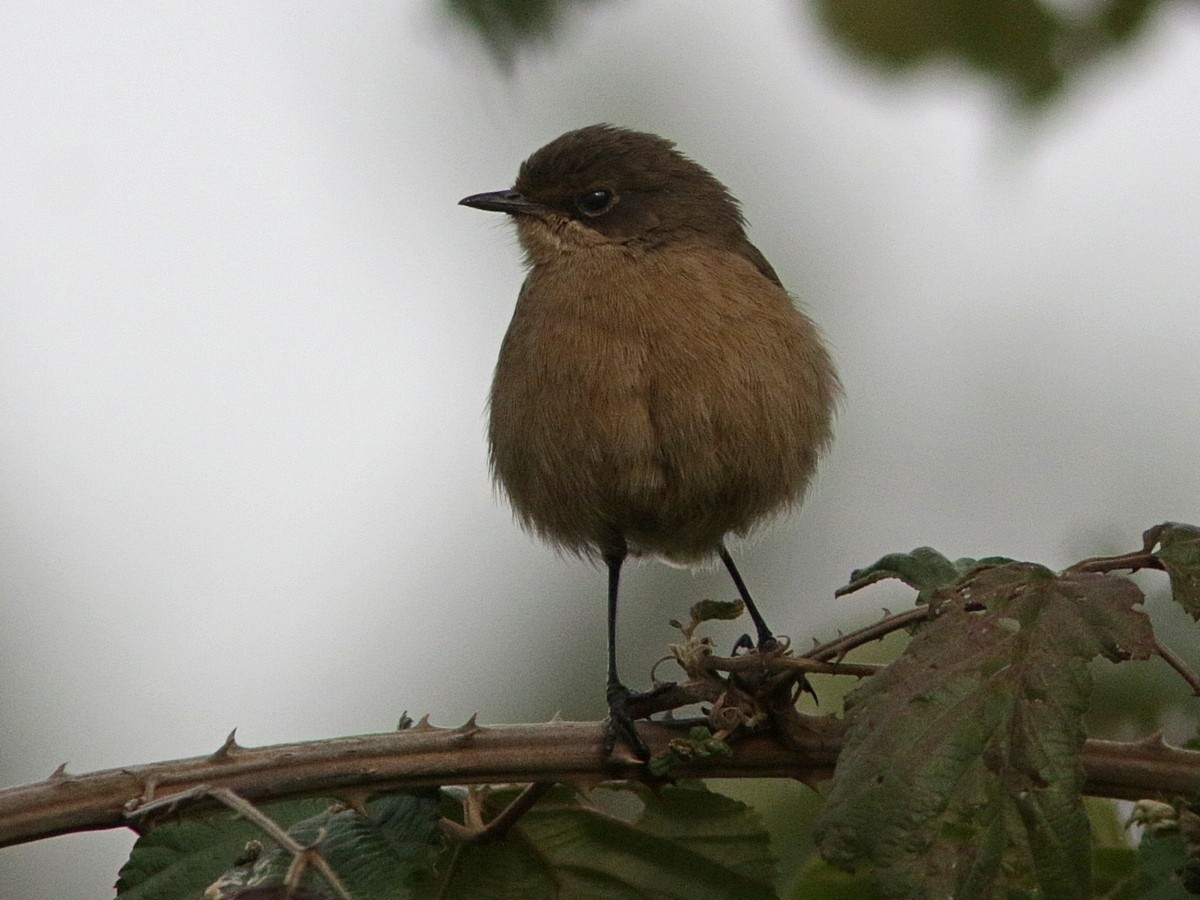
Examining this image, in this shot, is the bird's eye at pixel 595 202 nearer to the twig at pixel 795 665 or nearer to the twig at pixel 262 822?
the twig at pixel 795 665

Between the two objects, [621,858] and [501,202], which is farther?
[501,202]

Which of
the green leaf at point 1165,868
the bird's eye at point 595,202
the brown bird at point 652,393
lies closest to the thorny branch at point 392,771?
the green leaf at point 1165,868

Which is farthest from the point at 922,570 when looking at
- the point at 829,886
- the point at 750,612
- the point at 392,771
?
the point at 750,612

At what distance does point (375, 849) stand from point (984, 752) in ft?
3.80

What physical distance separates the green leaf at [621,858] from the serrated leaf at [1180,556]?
3.35 feet

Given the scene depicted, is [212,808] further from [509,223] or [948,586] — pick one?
[509,223]

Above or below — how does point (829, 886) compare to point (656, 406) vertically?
below

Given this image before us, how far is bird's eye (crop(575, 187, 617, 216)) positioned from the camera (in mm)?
6254

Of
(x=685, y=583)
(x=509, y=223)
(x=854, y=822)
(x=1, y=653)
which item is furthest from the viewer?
(x=1, y=653)

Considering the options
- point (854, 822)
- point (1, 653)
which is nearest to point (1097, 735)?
point (854, 822)

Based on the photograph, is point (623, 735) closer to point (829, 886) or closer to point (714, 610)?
point (714, 610)

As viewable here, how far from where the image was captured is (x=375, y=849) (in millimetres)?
3127

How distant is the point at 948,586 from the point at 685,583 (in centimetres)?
735

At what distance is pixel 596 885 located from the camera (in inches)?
138
